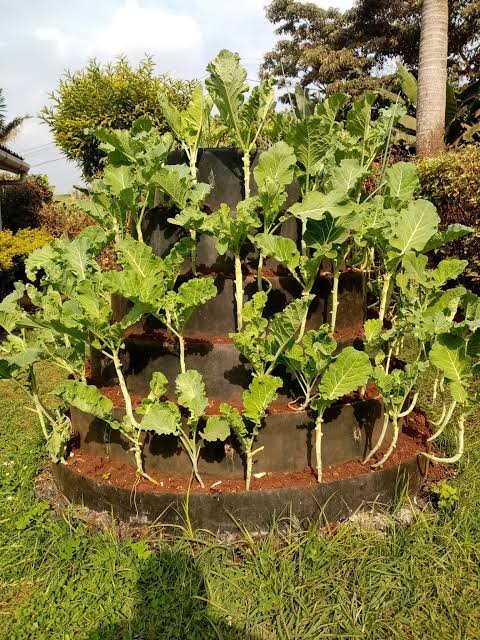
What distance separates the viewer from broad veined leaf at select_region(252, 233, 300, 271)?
2.31m

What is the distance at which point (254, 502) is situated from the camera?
2281 mm

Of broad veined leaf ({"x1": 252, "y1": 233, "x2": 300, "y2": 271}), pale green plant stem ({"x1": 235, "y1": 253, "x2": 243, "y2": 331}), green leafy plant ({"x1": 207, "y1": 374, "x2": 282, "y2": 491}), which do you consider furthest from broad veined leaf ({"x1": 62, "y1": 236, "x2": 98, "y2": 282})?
green leafy plant ({"x1": 207, "y1": 374, "x2": 282, "y2": 491})

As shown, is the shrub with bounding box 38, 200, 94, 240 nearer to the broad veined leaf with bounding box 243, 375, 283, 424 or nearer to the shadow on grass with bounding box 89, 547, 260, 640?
the broad veined leaf with bounding box 243, 375, 283, 424

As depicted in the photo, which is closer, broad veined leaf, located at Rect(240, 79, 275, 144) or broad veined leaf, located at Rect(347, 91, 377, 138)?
broad veined leaf, located at Rect(240, 79, 275, 144)

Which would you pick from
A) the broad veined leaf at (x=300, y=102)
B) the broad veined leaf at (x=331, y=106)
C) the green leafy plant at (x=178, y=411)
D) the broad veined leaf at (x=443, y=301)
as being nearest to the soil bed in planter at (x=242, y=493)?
the green leafy plant at (x=178, y=411)

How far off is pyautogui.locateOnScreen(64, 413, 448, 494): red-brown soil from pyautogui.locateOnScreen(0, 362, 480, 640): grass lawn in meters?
0.22

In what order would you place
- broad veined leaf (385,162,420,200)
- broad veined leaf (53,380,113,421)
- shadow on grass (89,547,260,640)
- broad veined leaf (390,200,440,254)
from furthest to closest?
broad veined leaf (385,162,420,200) → broad veined leaf (390,200,440,254) → broad veined leaf (53,380,113,421) → shadow on grass (89,547,260,640)

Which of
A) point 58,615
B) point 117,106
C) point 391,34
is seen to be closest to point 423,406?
point 58,615

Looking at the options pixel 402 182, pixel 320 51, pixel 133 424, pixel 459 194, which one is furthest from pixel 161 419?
pixel 320 51

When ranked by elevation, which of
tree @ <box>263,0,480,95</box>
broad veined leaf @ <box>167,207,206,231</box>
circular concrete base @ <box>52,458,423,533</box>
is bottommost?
circular concrete base @ <box>52,458,423,533</box>

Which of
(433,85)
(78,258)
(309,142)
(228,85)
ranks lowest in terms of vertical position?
(78,258)

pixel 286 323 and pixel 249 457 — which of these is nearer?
pixel 286 323

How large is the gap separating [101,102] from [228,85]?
10415mm

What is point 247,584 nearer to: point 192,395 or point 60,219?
point 192,395
